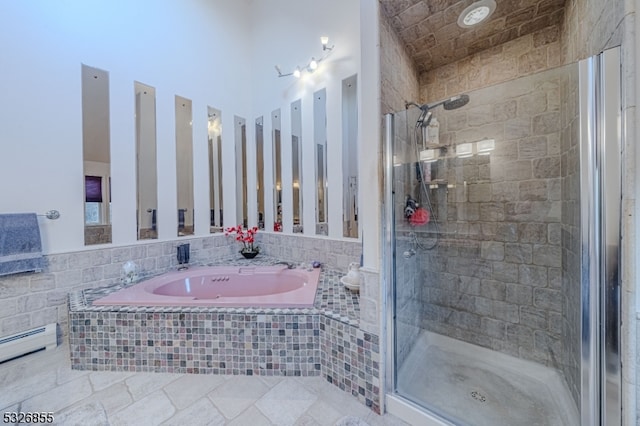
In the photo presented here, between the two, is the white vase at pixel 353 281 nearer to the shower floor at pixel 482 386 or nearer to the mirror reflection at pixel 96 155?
the shower floor at pixel 482 386

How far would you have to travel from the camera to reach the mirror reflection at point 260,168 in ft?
10.9

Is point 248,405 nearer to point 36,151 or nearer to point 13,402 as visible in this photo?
point 13,402

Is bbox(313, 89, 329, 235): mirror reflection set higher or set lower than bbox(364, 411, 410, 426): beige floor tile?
higher

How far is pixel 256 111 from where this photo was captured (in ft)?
11.2

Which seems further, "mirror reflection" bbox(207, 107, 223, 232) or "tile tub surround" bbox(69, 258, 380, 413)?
"mirror reflection" bbox(207, 107, 223, 232)

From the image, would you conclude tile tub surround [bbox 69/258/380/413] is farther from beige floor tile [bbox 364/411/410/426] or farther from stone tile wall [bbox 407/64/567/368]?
stone tile wall [bbox 407/64/567/368]

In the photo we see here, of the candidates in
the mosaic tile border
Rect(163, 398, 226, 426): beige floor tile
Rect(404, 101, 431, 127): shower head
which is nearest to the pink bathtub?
Answer: the mosaic tile border

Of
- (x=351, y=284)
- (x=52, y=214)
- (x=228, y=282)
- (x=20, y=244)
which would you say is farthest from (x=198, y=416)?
(x=52, y=214)

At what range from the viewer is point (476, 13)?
1.60 m

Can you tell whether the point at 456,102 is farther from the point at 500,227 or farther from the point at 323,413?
the point at 323,413

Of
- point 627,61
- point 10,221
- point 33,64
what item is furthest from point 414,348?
point 33,64

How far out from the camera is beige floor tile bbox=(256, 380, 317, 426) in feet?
4.51

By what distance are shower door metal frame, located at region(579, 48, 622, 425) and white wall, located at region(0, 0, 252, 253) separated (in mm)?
3160

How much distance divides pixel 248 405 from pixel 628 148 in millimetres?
2062
